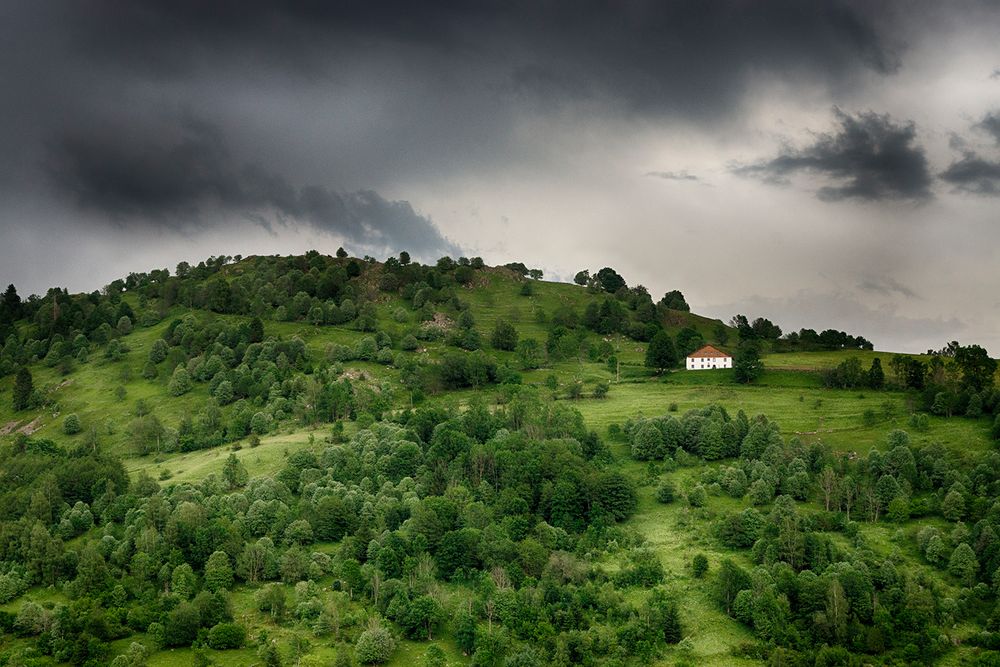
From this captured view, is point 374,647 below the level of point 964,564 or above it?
below

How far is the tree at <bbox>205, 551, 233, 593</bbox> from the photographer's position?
119812 mm

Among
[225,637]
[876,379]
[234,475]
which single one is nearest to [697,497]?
[876,379]

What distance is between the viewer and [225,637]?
107 meters

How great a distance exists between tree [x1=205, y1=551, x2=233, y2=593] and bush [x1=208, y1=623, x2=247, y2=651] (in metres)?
10.6

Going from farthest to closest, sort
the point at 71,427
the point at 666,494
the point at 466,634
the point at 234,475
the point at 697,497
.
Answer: the point at 71,427 → the point at 234,475 → the point at 666,494 → the point at 697,497 → the point at 466,634

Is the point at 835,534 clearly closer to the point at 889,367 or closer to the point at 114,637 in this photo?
the point at 889,367

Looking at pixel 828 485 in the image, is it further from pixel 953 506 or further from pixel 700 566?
pixel 700 566

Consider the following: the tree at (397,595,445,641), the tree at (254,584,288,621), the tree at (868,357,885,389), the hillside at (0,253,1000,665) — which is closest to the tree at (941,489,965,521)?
the hillside at (0,253,1000,665)

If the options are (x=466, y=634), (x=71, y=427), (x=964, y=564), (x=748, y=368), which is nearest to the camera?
(x=964, y=564)

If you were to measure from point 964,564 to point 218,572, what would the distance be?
9851 centimetres

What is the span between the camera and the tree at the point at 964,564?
343ft

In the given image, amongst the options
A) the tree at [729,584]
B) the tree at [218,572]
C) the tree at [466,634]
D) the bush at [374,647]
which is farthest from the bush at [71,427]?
the tree at [729,584]

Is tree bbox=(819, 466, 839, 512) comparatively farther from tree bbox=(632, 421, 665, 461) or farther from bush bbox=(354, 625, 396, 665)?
bush bbox=(354, 625, 396, 665)

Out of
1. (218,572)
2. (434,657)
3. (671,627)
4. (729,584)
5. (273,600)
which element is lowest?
(434,657)
